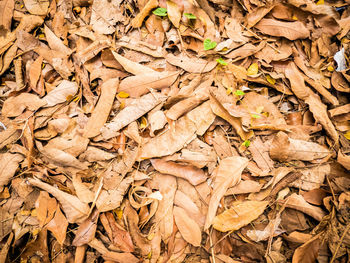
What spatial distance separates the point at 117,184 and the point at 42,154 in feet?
1.83

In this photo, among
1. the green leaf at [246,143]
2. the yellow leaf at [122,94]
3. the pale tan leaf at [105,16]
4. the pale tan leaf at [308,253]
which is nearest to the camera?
the pale tan leaf at [308,253]

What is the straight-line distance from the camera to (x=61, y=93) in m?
1.41

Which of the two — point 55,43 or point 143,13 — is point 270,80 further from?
point 55,43

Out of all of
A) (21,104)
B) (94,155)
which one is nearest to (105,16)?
(21,104)

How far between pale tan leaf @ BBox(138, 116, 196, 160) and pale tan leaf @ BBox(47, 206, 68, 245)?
2.01ft

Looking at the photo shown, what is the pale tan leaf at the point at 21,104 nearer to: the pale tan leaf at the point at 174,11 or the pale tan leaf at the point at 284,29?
the pale tan leaf at the point at 174,11

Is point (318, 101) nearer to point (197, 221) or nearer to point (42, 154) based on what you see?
point (197, 221)

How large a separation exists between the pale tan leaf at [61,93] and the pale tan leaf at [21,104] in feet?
0.15

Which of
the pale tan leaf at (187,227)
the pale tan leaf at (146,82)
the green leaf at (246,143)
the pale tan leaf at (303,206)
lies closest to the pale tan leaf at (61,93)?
A: the pale tan leaf at (146,82)

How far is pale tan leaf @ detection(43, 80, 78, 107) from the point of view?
1.40m

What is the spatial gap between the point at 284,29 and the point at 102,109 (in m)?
1.34

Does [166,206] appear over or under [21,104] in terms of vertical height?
under

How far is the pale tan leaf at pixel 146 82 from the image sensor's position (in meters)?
1.34

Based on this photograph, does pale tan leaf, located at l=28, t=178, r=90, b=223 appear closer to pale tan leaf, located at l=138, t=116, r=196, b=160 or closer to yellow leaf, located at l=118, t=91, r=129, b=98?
pale tan leaf, located at l=138, t=116, r=196, b=160
